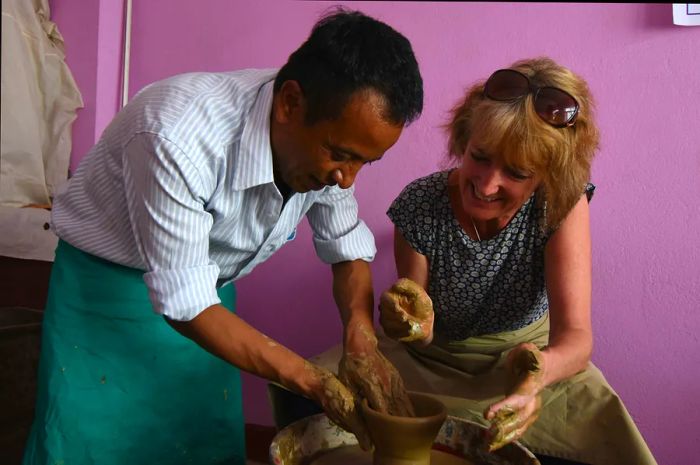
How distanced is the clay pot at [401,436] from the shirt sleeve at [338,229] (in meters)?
0.41

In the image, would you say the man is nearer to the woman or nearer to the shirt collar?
the shirt collar

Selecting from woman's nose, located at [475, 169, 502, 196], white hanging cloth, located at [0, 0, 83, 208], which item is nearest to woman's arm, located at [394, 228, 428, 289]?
woman's nose, located at [475, 169, 502, 196]

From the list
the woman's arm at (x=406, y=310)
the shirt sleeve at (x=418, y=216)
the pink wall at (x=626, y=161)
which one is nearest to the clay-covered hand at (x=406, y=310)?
the woman's arm at (x=406, y=310)

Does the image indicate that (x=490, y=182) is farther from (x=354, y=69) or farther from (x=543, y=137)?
(x=354, y=69)

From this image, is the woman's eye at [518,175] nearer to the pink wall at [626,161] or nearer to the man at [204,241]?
the man at [204,241]

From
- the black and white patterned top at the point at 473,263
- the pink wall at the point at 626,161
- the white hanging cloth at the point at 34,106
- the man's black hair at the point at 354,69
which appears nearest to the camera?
the man's black hair at the point at 354,69

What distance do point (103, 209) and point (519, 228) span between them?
0.89m

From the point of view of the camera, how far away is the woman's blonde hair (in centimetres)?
130

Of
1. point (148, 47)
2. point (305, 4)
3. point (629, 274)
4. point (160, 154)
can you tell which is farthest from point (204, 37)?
point (629, 274)

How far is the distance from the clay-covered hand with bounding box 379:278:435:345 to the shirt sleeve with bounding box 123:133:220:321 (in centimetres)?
32

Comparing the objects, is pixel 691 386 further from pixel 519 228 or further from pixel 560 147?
pixel 560 147

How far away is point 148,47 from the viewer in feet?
6.98

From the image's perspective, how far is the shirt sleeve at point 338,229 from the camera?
4.66ft

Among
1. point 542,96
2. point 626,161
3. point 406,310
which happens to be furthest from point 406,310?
point 626,161
